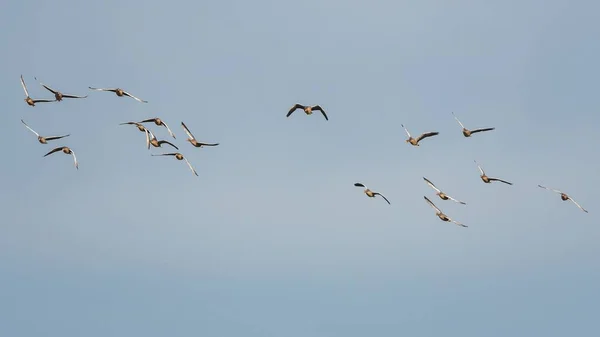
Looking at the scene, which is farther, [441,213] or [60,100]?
[441,213]

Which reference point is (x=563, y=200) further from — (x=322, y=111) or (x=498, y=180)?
(x=322, y=111)

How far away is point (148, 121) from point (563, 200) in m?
30.6

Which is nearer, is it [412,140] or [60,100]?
[60,100]

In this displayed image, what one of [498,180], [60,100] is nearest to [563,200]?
[498,180]

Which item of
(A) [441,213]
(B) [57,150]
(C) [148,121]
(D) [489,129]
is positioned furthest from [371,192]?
(B) [57,150]

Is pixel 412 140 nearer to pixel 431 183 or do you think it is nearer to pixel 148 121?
pixel 431 183

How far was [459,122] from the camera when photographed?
82.8m

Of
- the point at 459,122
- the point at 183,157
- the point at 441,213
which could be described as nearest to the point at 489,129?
the point at 459,122

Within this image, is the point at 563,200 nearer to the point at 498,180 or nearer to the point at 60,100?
the point at 498,180

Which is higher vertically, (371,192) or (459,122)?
(459,122)

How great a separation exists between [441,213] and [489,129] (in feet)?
29.1

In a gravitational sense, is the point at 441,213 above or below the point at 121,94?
below

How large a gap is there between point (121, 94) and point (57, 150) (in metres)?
6.32

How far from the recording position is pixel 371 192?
8856cm
